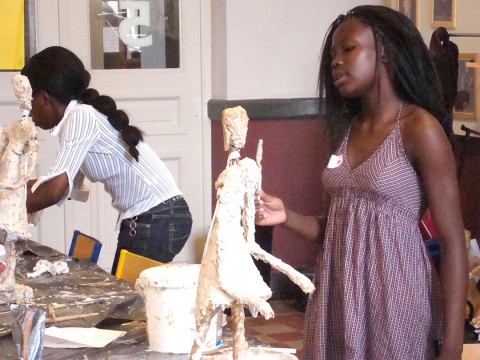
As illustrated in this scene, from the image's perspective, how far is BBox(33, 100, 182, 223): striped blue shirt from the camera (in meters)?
2.98

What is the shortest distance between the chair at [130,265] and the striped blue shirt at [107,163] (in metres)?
0.34

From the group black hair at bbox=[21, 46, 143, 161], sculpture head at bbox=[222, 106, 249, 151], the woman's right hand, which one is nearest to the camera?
sculpture head at bbox=[222, 106, 249, 151]

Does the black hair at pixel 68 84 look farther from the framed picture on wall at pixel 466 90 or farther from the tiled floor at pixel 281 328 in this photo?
the framed picture on wall at pixel 466 90

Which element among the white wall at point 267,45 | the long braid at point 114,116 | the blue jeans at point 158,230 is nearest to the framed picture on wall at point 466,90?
the white wall at point 267,45

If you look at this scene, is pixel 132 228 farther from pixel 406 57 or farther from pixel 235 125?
pixel 235 125

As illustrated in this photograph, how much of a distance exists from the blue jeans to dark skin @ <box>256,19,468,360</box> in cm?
131

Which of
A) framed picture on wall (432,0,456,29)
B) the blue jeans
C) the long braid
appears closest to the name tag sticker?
the long braid

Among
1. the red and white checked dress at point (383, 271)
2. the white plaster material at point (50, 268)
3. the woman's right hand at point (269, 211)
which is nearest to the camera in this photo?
the woman's right hand at point (269, 211)

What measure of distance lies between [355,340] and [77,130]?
143 centimetres

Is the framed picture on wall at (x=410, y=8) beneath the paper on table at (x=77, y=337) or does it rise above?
above

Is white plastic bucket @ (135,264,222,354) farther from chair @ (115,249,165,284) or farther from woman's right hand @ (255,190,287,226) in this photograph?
chair @ (115,249,165,284)

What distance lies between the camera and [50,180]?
2930 millimetres

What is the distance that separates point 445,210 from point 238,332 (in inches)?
25.8

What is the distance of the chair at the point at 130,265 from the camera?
280 centimetres
